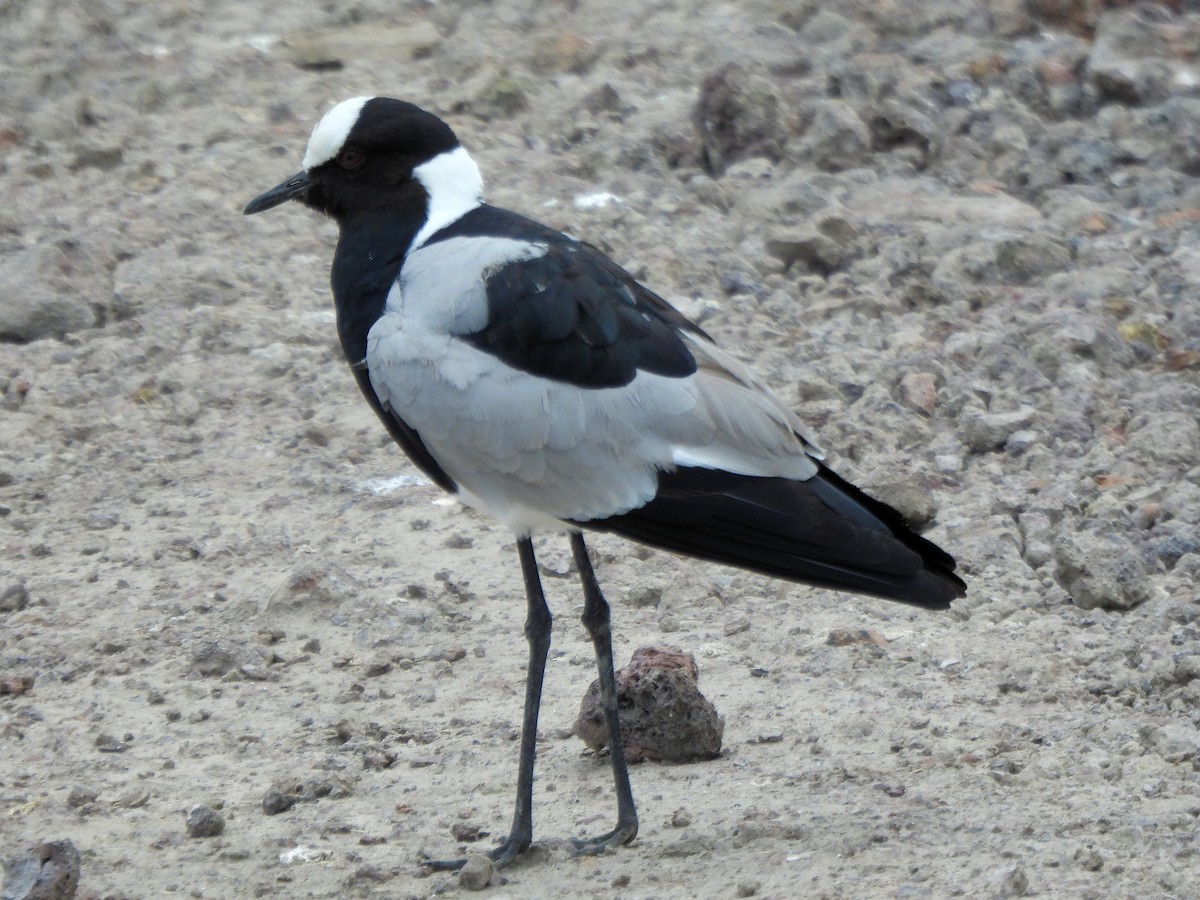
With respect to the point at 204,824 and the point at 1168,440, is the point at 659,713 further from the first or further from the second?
the point at 1168,440

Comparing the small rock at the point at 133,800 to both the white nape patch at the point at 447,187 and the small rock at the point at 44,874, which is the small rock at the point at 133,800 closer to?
the small rock at the point at 44,874

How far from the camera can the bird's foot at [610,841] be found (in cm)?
455

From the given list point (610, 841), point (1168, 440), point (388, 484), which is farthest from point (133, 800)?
point (1168, 440)

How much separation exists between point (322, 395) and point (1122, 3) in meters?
5.28

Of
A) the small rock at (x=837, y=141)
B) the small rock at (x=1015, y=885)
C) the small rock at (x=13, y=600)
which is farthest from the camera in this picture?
the small rock at (x=837, y=141)

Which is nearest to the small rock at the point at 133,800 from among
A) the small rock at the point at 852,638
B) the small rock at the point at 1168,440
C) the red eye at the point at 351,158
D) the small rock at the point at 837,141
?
the red eye at the point at 351,158

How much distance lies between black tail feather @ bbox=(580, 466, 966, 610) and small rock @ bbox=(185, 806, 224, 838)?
1203mm

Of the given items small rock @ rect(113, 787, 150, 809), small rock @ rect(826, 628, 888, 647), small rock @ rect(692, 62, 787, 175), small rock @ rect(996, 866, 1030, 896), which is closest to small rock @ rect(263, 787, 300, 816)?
small rock @ rect(113, 787, 150, 809)

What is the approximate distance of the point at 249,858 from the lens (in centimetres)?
445

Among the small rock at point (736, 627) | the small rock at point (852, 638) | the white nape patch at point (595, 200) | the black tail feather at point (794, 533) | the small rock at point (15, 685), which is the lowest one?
the small rock at point (736, 627)

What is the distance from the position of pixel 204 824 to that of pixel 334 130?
192 centimetres

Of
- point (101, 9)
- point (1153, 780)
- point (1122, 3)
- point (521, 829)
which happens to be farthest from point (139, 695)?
point (1122, 3)

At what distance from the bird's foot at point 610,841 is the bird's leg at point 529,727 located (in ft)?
0.46

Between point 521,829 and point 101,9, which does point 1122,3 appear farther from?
point 521,829
